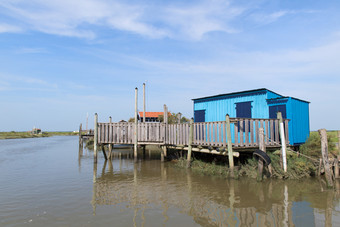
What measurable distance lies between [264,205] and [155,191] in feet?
14.4

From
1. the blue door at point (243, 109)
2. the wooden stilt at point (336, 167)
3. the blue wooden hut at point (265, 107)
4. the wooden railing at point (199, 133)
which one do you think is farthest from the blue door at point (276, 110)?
the wooden stilt at point (336, 167)

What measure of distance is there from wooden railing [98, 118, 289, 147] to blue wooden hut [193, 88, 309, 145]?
4.18ft

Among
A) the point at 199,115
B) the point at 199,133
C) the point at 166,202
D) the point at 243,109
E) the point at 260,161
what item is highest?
the point at 243,109

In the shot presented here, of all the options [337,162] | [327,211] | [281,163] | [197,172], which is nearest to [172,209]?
[327,211]

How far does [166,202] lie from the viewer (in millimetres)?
8102

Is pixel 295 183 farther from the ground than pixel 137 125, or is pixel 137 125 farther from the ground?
pixel 137 125

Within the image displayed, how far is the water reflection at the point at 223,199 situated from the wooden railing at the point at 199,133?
216cm

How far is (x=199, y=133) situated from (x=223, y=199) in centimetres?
598

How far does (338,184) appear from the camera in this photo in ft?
32.3

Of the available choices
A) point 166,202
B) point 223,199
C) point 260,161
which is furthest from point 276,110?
point 166,202

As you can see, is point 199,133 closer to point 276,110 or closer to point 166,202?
point 276,110

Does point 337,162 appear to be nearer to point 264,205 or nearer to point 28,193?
point 264,205

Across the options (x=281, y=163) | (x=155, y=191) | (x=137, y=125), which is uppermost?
(x=137, y=125)

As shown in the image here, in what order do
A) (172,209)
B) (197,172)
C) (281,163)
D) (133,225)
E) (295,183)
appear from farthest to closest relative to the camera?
(197,172) < (281,163) < (295,183) < (172,209) < (133,225)
